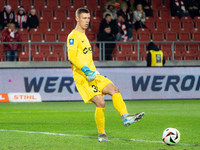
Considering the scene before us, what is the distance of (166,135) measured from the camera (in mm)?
5125

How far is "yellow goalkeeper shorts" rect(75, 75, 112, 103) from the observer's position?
218 inches

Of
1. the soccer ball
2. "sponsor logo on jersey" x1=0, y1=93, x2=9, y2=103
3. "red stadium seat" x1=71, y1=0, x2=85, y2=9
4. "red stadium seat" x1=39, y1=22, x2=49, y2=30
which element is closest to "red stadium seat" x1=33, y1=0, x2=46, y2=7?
"red stadium seat" x1=71, y1=0, x2=85, y2=9

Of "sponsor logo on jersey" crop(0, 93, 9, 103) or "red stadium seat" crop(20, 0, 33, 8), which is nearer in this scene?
"sponsor logo on jersey" crop(0, 93, 9, 103)

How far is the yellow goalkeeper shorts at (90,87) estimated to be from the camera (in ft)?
18.2

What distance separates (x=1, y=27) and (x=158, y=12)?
8.21 m

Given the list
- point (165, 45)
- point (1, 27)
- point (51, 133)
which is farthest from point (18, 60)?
point (51, 133)

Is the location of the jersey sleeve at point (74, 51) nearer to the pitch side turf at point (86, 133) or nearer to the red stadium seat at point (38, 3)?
the pitch side turf at point (86, 133)

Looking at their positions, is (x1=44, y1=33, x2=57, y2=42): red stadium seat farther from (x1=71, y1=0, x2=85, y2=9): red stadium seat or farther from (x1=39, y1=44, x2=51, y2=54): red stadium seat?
(x1=71, y1=0, x2=85, y2=9): red stadium seat

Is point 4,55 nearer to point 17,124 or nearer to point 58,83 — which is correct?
Answer: point 58,83

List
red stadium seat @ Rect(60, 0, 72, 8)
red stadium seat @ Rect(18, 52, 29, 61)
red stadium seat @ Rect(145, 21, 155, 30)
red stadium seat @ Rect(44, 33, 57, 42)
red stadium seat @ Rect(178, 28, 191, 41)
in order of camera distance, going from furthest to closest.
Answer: red stadium seat @ Rect(60, 0, 72, 8)
red stadium seat @ Rect(145, 21, 155, 30)
red stadium seat @ Rect(178, 28, 191, 41)
red stadium seat @ Rect(44, 33, 57, 42)
red stadium seat @ Rect(18, 52, 29, 61)

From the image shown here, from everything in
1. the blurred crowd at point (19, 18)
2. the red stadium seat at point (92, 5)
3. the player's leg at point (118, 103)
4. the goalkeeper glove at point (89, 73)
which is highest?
the red stadium seat at point (92, 5)

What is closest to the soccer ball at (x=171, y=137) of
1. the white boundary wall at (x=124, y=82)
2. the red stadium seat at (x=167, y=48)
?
the white boundary wall at (x=124, y=82)

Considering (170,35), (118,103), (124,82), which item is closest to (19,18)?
(124,82)

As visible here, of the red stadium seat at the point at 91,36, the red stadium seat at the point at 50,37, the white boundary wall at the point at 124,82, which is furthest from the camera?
the red stadium seat at the point at 91,36
